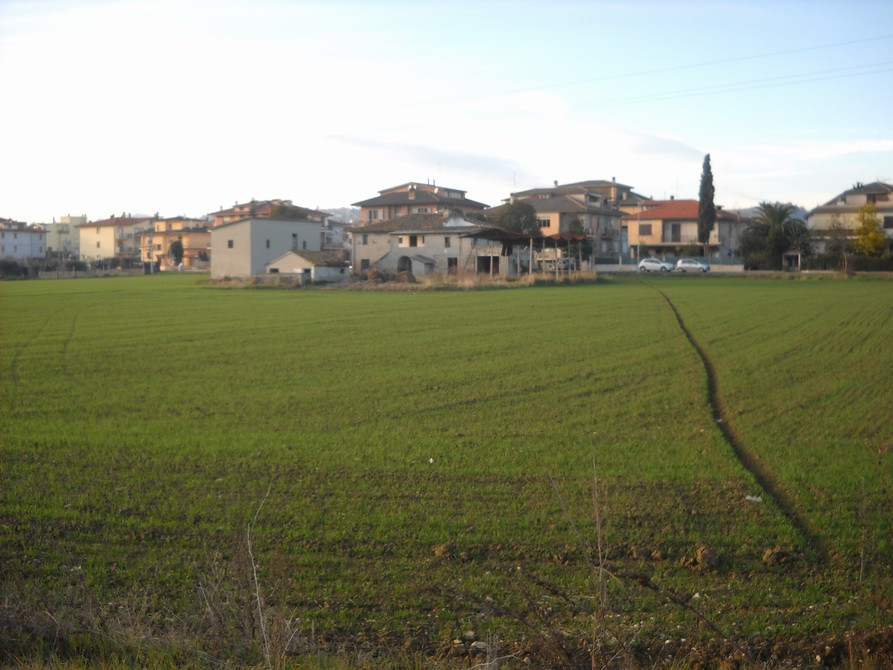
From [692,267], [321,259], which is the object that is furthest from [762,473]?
[692,267]

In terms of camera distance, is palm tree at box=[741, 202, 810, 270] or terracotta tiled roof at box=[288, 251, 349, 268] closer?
terracotta tiled roof at box=[288, 251, 349, 268]

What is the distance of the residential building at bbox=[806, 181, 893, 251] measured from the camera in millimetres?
91188

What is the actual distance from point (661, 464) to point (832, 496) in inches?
83.2

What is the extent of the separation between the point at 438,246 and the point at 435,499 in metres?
65.7

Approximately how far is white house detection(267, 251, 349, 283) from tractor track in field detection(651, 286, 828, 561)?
5051 centimetres

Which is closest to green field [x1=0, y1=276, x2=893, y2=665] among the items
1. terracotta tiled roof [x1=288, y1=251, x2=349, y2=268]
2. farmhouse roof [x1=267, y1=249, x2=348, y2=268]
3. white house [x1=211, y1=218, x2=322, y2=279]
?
farmhouse roof [x1=267, y1=249, x2=348, y2=268]

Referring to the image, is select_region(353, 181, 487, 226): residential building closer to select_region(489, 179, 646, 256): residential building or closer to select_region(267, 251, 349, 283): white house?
select_region(489, 179, 646, 256): residential building

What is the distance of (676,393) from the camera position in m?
17.0

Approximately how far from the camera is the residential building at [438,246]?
71.3m

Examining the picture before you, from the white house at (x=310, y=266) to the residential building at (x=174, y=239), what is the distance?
5133 cm

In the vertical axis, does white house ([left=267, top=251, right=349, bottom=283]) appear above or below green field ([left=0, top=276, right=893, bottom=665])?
above

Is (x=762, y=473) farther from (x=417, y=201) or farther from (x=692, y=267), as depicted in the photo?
(x=417, y=201)

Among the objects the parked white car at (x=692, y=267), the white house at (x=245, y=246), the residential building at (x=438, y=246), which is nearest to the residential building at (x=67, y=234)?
the white house at (x=245, y=246)

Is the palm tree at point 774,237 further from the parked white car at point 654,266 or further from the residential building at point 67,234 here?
the residential building at point 67,234
